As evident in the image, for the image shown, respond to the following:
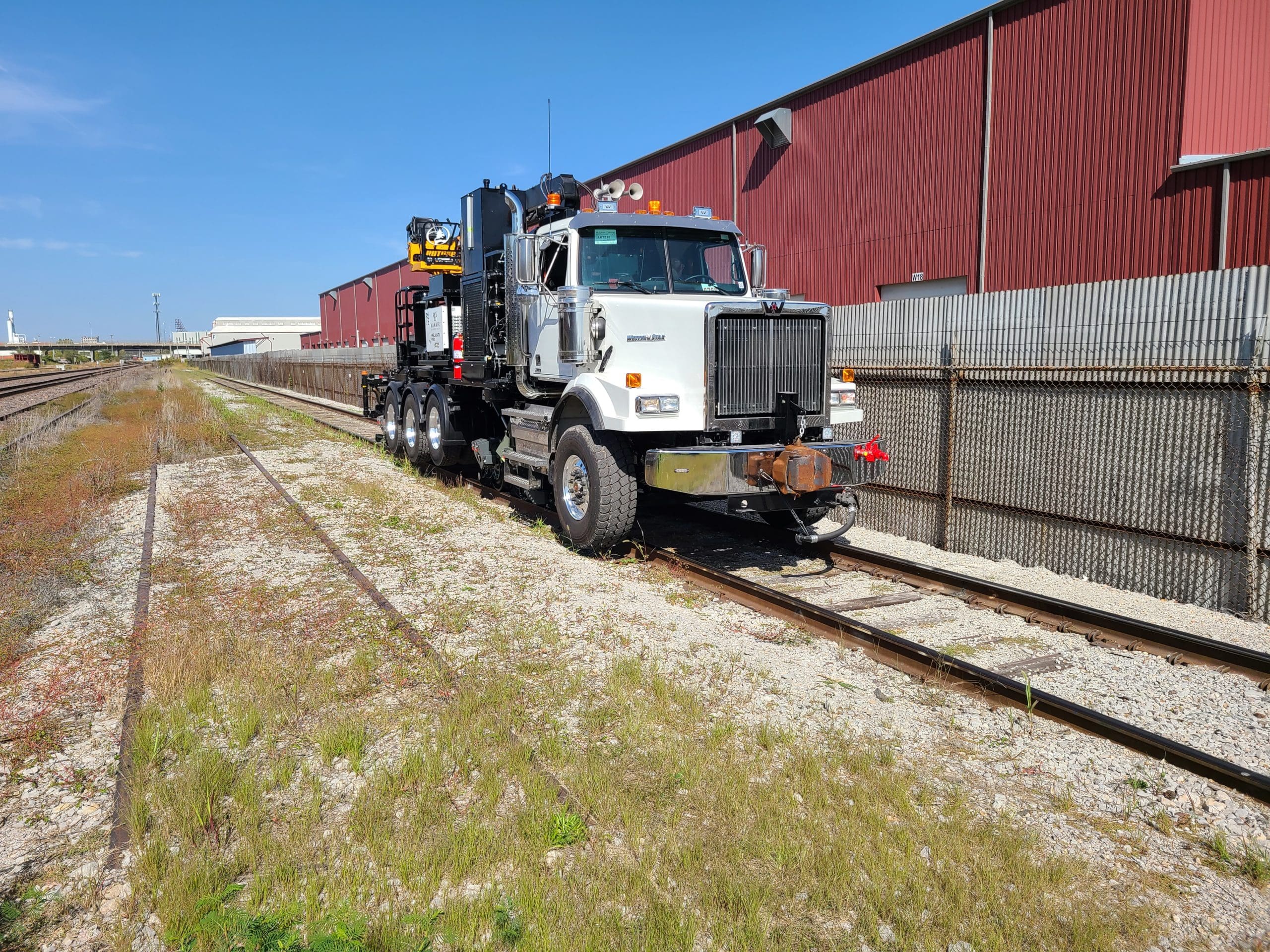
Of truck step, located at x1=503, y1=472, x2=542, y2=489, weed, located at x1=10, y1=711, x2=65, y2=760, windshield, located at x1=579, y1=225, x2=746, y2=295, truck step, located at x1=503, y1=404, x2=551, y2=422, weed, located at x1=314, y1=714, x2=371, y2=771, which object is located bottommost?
weed, located at x1=10, y1=711, x2=65, y2=760

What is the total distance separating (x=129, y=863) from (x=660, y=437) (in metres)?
5.20

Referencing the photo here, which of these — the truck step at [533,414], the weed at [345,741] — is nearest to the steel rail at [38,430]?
the truck step at [533,414]

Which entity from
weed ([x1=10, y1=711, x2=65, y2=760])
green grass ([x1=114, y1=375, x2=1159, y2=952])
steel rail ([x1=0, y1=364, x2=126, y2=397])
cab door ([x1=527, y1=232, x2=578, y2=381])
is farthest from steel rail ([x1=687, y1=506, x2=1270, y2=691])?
steel rail ([x1=0, y1=364, x2=126, y2=397])

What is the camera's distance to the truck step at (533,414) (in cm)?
862

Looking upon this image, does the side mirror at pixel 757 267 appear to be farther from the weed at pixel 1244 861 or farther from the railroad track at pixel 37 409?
the railroad track at pixel 37 409

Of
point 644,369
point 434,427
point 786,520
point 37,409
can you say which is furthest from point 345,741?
point 37,409

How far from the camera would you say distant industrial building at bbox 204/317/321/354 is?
10869 centimetres

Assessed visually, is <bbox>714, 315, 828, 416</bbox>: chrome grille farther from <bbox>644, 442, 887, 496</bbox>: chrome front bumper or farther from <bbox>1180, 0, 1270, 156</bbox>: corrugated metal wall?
<bbox>1180, 0, 1270, 156</bbox>: corrugated metal wall

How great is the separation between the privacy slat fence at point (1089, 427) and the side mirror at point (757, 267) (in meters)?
1.60

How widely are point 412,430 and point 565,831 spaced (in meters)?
11.2

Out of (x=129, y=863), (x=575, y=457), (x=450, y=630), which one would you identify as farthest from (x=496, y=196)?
(x=129, y=863)

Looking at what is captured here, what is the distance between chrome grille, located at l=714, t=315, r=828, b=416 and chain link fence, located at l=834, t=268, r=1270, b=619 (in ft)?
6.04

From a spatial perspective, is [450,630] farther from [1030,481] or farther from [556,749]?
[1030,481]

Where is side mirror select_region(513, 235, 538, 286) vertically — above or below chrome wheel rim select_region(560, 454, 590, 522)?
above
